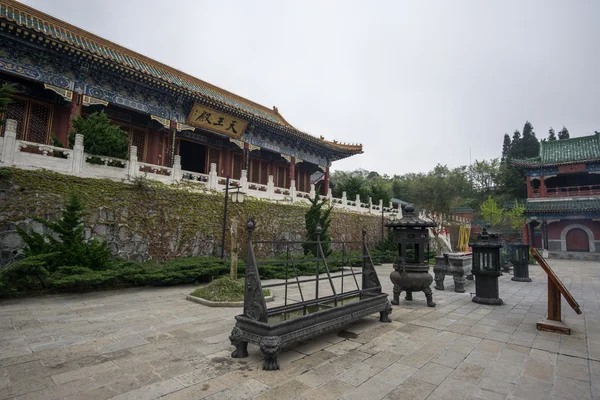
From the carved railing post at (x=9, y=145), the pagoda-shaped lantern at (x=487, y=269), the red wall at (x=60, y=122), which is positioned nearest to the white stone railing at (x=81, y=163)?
the carved railing post at (x=9, y=145)

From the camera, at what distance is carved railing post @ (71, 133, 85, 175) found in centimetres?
796

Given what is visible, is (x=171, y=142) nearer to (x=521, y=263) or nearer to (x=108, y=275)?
(x=108, y=275)

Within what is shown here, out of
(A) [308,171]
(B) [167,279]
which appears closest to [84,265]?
(B) [167,279]

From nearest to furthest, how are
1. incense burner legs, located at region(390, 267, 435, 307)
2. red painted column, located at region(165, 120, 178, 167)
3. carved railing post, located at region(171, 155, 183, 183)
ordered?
incense burner legs, located at region(390, 267, 435, 307)
carved railing post, located at region(171, 155, 183, 183)
red painted column, located at region(165, 120, 178, 167)

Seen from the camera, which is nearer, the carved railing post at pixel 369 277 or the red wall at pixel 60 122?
the carved railing post at pixel 369 277

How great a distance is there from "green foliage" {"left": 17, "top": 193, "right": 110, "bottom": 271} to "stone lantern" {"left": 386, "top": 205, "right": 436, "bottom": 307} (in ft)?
21.3

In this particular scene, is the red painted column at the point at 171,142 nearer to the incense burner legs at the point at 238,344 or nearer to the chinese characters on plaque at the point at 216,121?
the chinese characters on plaque at the point at 216,121

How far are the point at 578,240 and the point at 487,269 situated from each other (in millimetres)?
24318

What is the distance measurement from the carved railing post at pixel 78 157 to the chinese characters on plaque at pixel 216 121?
4796mm

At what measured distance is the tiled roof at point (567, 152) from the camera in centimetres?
2466

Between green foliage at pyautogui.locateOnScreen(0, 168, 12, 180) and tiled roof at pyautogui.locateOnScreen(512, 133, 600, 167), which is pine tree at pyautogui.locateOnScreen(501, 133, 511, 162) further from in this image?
green foliage at pyautogui.locateOnScreen(0, 168, 12, 180)

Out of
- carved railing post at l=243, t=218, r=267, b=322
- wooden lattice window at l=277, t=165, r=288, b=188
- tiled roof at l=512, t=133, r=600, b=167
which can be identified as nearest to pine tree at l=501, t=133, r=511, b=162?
tiled roof at l=512, t=133, r=600, b=167

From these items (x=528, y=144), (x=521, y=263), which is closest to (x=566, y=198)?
(x=528, y=144)

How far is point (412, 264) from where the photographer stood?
6.03m
